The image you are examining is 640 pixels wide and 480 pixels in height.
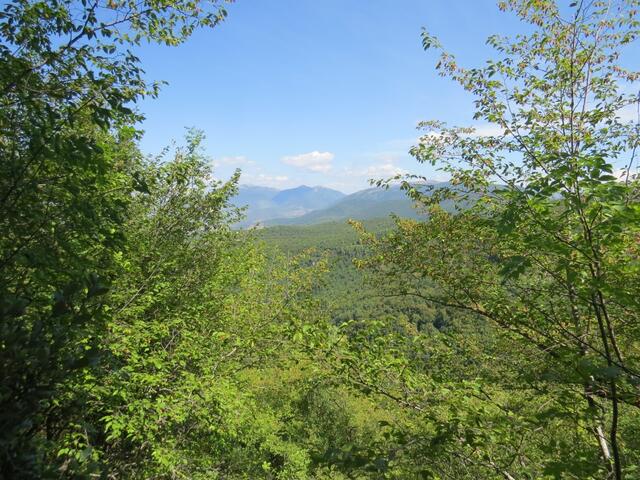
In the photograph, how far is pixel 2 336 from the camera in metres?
1.79

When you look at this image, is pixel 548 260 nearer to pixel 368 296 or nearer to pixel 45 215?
pixel 368 296

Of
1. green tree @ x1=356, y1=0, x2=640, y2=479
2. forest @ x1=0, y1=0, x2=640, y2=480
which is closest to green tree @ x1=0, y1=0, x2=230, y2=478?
forest @ x1=0, y1=0, x2=640, y2=480

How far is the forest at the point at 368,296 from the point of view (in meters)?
3.12

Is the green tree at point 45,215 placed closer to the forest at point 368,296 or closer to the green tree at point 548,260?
the forest at point 368,296

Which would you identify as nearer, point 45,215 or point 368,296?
point 45,215

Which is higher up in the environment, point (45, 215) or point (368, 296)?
point (45, 215)

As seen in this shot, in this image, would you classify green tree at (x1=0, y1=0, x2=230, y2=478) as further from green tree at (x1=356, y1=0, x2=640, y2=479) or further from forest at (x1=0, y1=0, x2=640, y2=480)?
green tree at (x1=356, y1=0, x2=640, y2=479)

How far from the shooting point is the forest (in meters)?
3.12

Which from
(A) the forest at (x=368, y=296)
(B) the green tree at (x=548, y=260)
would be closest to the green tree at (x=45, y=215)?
(A) the forest at (x=368, y=296)

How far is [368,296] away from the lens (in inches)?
313

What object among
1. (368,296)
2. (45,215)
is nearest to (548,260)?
(368,296)

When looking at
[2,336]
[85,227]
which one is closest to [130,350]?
[85,227]

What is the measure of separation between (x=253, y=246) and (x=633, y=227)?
1358 centimetres

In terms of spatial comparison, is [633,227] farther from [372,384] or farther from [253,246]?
[253,246]
